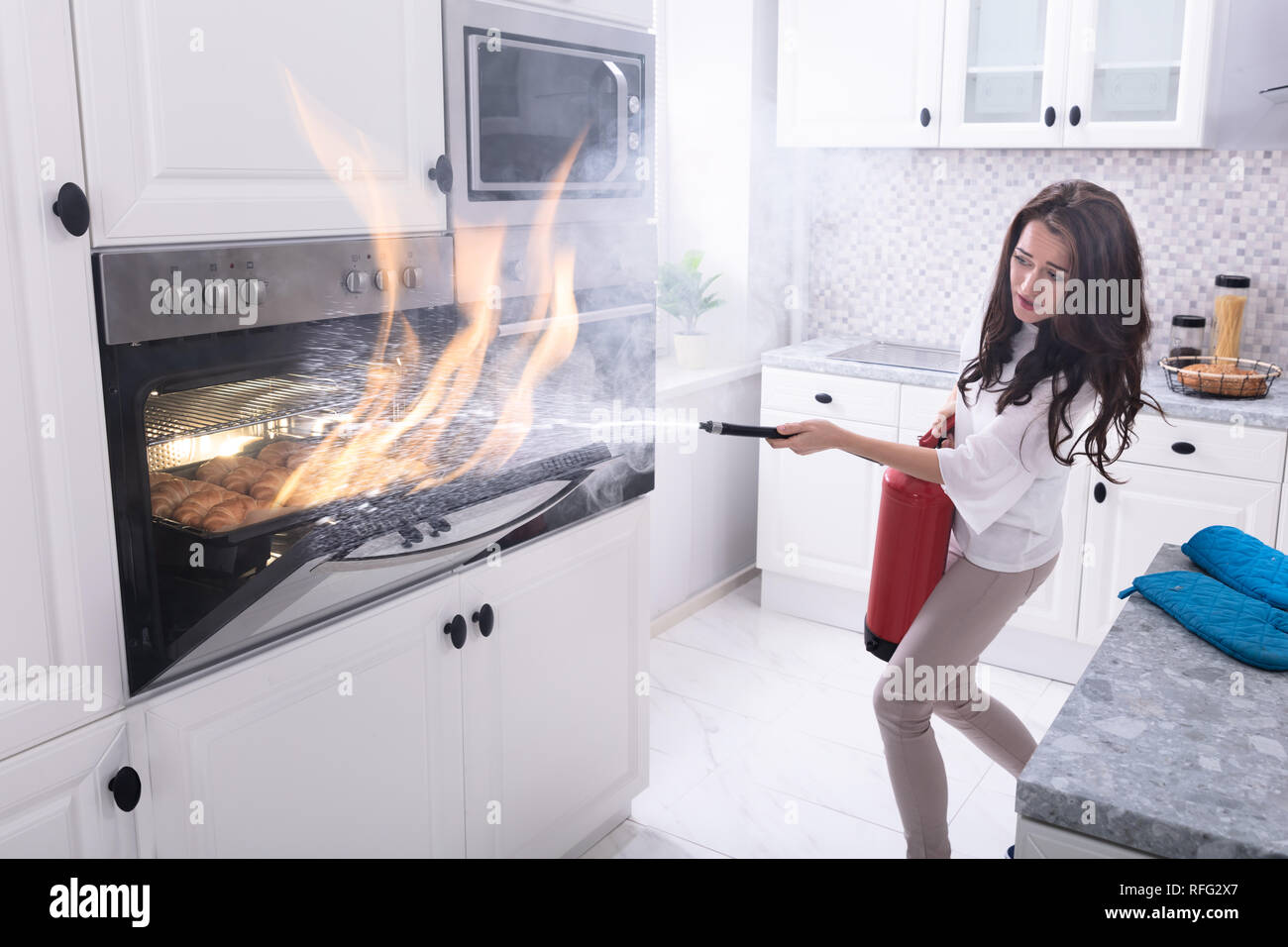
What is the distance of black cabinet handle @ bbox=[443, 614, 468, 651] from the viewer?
1.94 meters

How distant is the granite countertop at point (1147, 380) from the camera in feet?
9.40

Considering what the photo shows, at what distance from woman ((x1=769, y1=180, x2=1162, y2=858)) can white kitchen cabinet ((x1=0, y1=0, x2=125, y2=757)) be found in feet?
3.83

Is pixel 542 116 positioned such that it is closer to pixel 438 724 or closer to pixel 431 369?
pixel 431 369

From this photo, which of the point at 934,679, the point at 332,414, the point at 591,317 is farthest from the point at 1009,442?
the point at 332,414

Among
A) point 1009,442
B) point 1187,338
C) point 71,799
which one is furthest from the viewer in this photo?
point 1187,338

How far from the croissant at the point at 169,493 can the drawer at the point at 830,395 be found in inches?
93.1

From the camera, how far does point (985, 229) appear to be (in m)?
3.67

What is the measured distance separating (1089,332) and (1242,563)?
55 cm

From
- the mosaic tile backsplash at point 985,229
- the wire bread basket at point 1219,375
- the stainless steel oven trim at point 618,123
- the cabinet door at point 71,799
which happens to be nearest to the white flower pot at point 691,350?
the mosaic tile backsplash at point 985,229

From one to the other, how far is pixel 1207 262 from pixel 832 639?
1594mm

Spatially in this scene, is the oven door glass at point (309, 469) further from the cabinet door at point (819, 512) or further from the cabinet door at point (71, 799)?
the cabinet door at point (819, 512)
